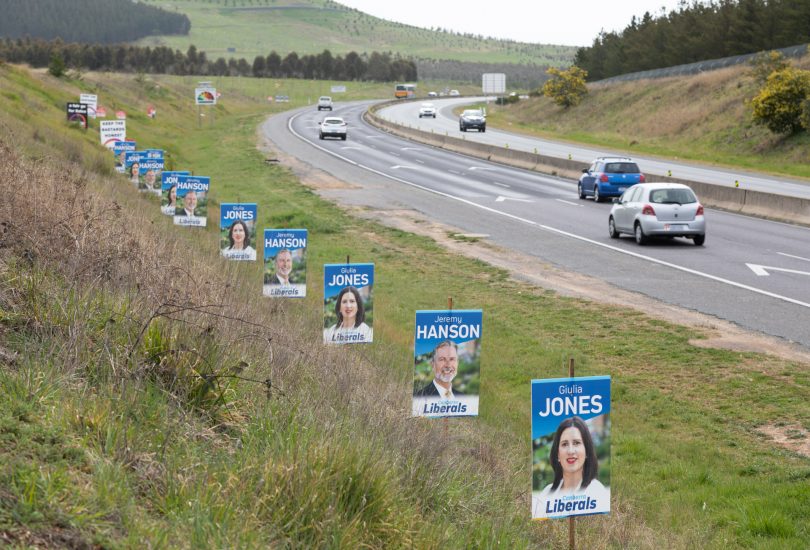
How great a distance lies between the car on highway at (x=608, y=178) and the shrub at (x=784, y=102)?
20.8 meters

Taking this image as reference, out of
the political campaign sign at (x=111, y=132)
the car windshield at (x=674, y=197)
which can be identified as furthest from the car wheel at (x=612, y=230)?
the political campaign sign at (x=111, y=132)

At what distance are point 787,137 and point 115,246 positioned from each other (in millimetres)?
52041

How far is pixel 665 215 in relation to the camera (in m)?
25.0

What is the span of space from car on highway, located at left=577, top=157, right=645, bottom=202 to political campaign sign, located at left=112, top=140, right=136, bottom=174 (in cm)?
1584

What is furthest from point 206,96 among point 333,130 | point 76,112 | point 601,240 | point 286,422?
point 286,422

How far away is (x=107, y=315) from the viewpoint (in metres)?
7.83

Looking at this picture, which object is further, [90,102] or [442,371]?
[90,102]

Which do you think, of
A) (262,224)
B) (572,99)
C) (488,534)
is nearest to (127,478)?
(488,534)

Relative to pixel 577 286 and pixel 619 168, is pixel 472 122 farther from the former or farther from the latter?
pixel 577 286

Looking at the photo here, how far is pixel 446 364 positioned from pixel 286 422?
227 cm

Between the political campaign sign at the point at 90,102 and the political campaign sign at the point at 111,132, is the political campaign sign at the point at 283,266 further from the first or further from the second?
the political campaign sign at the point at 90,102

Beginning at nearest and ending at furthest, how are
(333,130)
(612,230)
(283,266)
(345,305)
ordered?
(345,305), (283,266), (612,230), (333,130)

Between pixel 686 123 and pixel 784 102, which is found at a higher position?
pixel 784 102

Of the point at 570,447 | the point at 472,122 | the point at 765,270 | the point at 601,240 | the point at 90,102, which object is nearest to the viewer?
the point at 570,447
